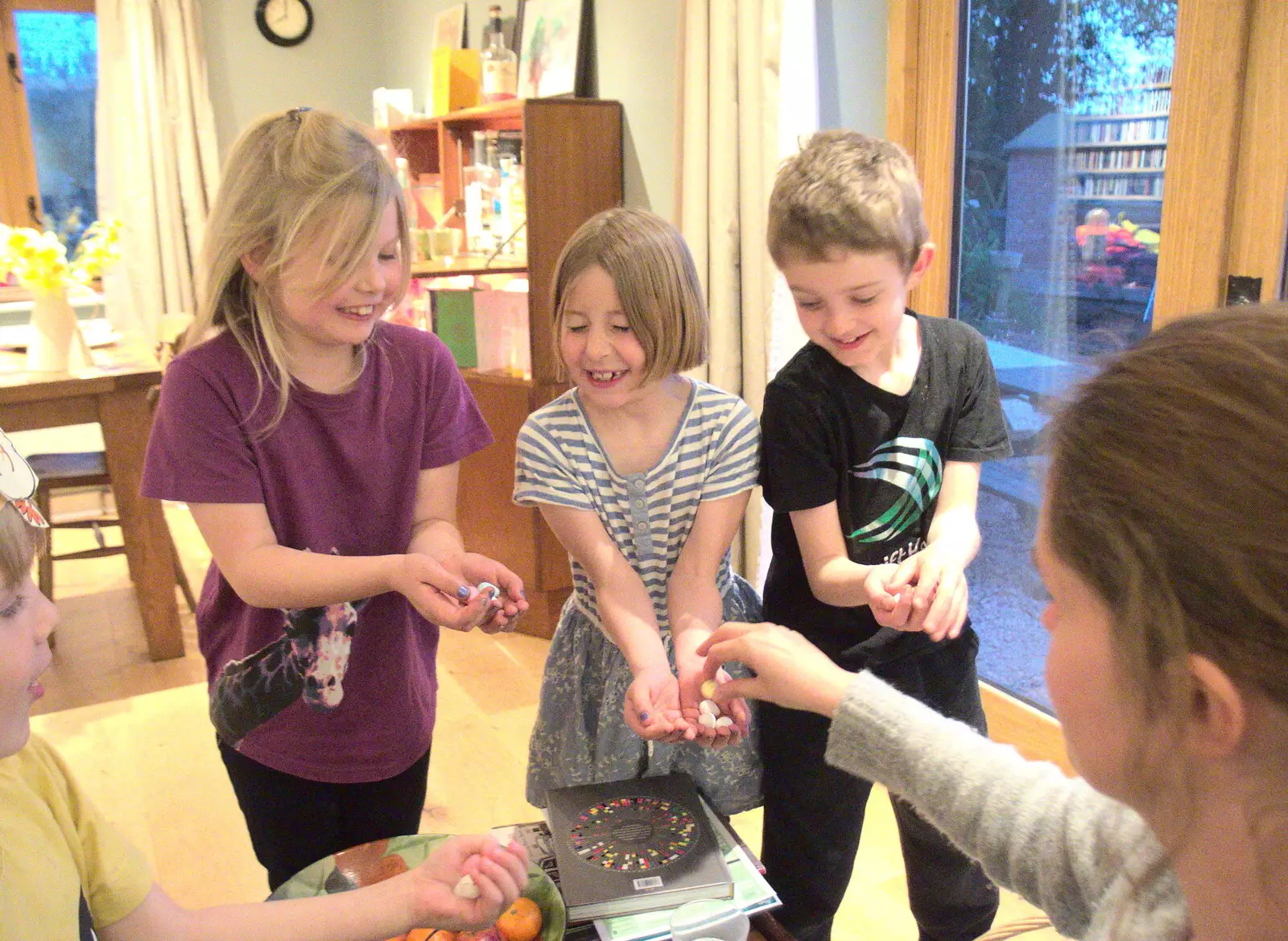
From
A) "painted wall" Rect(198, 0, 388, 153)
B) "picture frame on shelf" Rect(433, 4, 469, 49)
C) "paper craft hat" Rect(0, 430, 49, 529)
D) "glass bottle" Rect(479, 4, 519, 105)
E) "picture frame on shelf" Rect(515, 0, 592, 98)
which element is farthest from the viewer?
"painted wall" Rect(198, 0, 388, 153)

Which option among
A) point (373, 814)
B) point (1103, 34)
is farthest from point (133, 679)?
point (1103, 34)

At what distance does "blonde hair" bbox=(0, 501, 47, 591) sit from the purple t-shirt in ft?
1.08

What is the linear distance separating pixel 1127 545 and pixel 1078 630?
0.27 ft

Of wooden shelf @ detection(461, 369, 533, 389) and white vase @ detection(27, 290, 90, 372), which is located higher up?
white vase @ detection(27, 290, 90, 372)

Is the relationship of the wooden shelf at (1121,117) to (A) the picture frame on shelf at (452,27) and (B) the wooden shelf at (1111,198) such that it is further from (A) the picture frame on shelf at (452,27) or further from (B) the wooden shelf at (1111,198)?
(A) the picture frame on shelf at (452,27)

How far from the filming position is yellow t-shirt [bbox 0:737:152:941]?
79cm

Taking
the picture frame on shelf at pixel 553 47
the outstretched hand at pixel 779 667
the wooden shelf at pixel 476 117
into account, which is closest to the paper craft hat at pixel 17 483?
the outstretched hand at pixel 779 667

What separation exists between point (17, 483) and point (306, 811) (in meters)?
0.67

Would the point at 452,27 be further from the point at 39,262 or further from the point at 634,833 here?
the point at 634,833

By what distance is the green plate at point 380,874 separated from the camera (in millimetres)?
982

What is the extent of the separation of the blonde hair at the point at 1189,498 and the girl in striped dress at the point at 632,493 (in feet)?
2.22

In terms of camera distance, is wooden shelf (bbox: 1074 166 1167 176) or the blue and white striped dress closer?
the blue and white striped dress

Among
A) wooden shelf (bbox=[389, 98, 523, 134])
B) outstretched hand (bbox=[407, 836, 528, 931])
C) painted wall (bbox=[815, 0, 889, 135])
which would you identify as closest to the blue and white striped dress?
outstretched hand (bbox=[407, 836, 528, 931])

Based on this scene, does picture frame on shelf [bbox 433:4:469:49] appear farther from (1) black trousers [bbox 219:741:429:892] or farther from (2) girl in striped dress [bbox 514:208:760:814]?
(1) black trousers [bbox 219:741:429:892]
